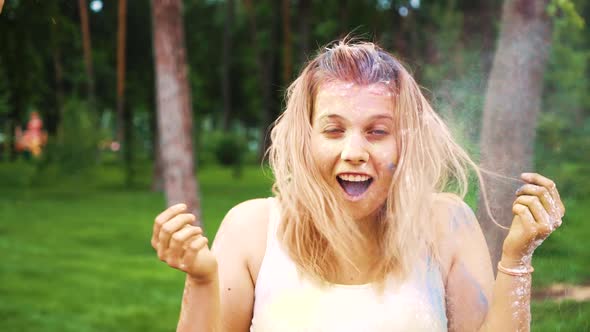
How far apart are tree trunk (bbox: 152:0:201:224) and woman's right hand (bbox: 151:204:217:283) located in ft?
25.2

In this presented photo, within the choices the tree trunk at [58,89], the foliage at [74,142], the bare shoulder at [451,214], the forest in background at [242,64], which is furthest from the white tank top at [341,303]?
the foliage at [74,142]

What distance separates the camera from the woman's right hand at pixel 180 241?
1.66 m

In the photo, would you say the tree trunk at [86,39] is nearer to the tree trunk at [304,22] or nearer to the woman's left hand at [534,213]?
the tree trunk at [304,22]

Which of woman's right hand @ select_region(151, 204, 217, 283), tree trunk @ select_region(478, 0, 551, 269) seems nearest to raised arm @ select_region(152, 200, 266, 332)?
woman's right hand @ select_region(151, 204, 217, 283)

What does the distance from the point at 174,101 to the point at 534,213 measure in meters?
7.90

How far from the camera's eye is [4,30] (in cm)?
761

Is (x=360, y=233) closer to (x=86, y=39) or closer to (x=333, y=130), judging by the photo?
(x=333, y=130)

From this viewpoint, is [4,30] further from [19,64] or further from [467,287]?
[467,287]

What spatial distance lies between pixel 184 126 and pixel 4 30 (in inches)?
103

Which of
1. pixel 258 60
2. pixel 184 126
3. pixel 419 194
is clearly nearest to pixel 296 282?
pixel 419 194

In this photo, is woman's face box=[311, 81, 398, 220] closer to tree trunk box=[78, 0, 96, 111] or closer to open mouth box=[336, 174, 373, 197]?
open mouth box=[336, 174, 373, 197]

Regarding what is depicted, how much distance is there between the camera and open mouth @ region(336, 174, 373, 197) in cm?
192

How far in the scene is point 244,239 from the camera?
2.03 metres

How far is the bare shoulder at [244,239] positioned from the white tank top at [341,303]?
0.14ft
